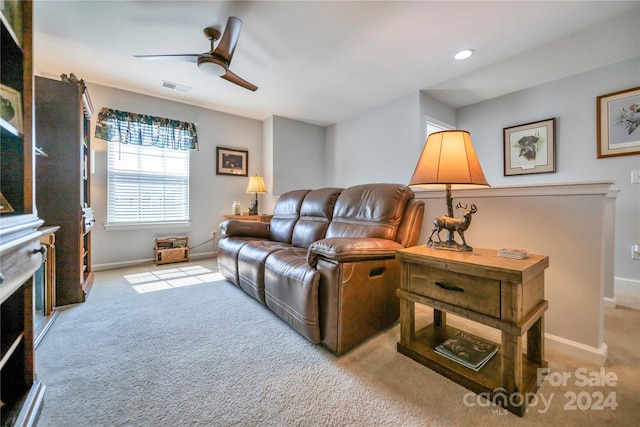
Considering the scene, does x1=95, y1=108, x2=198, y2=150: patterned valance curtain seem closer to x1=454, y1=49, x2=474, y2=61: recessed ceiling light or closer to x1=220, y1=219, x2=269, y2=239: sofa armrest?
x1=220, y1=219, x2=269, y2=239: sofa armrest

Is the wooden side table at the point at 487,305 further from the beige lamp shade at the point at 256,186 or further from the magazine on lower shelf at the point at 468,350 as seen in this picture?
the beige lamp shade at the point at 256,186

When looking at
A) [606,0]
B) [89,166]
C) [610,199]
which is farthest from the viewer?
→ [89,166]

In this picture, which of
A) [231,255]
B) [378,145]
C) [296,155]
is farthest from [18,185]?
[296,155]

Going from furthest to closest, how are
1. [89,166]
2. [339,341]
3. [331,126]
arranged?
1. [331,126]
2. [89,166]
3. [339,341]

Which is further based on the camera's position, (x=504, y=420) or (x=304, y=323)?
(x=304, y=323)

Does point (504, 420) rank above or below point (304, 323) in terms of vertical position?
below

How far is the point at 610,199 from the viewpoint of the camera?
7.14ft

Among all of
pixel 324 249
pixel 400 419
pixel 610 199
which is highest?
pixel 610 199

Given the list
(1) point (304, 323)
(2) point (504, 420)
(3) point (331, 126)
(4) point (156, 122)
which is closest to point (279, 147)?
(3) point (331, 126)

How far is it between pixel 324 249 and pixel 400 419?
81 cm

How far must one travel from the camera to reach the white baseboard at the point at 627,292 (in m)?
2.18

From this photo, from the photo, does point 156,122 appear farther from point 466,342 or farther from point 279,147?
point 466,342

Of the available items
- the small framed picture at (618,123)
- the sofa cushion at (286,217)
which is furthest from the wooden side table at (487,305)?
the small framed picture at (618,123)

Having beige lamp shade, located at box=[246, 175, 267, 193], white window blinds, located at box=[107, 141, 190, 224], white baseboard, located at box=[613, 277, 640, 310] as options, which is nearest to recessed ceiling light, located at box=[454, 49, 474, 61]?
white baseboard, located at box=[613, 277, 640, 310]
